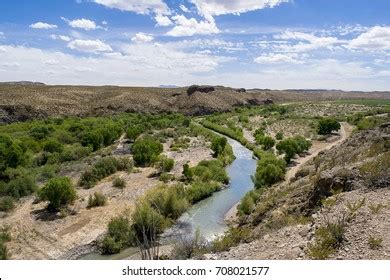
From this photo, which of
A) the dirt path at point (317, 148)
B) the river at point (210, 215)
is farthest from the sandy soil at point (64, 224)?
the dirt path at point (317, 148)

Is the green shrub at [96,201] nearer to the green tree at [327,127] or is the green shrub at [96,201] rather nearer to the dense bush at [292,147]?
the dense bush at [292,147]

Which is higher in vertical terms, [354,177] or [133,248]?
[354,177]

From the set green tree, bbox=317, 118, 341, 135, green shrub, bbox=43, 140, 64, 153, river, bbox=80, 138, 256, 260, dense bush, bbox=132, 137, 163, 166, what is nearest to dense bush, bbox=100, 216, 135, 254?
river, bbox=80, 138, 256, 260

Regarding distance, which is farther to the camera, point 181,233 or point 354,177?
point 181,233

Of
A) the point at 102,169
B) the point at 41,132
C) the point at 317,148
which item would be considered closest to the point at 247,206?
the point at 102,169

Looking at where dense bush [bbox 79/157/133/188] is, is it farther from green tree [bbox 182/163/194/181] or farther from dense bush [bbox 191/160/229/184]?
dense bush [bbox 191/160/229/184]

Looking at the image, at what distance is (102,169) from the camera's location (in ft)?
122

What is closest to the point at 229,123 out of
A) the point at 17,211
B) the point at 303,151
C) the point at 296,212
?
the point at 303,151

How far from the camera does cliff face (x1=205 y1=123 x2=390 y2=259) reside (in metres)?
11.9

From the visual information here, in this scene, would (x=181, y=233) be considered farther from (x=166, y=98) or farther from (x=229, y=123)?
(x=166, y=98)

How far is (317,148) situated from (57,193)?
34925 millimetres
